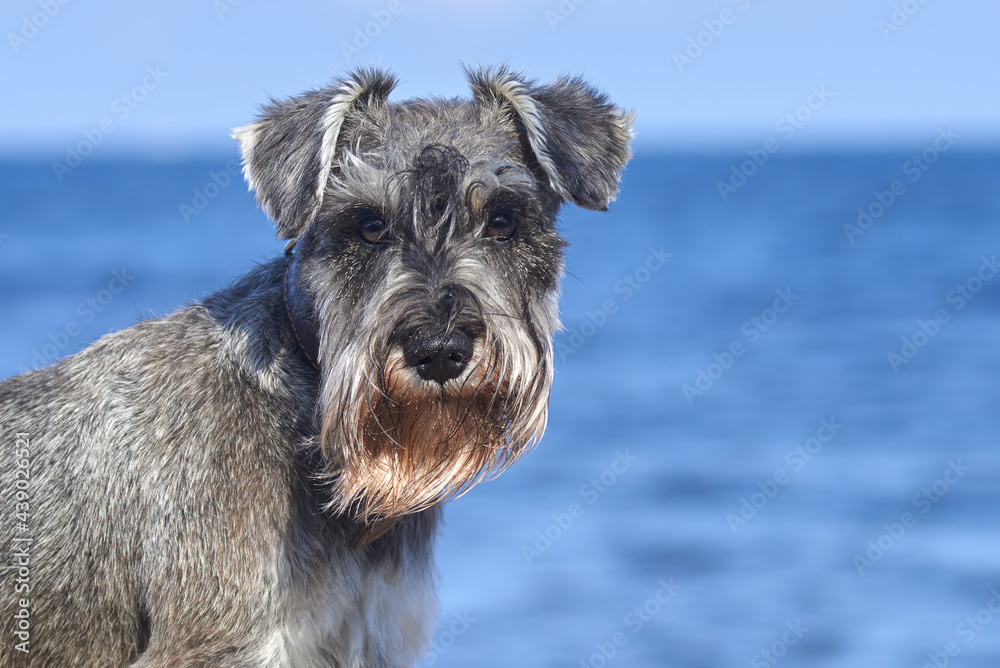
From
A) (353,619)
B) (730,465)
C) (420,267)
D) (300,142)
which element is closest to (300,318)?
(420,267)

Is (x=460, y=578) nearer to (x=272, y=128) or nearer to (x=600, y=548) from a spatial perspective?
(x=600, y=548)

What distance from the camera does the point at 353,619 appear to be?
4.12m

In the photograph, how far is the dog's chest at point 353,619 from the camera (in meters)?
3.95

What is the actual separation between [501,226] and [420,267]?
43cm

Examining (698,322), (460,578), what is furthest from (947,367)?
(460,578)

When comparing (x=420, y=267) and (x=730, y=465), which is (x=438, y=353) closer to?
(x=420, y=267)

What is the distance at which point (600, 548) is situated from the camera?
9.88 meters

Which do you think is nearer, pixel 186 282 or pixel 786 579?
pixel 786 579

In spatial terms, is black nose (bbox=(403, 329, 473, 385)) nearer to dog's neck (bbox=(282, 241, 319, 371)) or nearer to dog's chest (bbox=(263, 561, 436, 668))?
dog's neck (bbox=(282, 241, 319, 371))

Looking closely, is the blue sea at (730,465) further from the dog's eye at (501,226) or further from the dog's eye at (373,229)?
the dog's eye at (501,226)

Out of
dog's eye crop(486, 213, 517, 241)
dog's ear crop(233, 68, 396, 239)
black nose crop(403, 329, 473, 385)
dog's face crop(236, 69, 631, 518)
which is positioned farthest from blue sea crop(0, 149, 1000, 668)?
black nose crop(403, 329, 473, 385)

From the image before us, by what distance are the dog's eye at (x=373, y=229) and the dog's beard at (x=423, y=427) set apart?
510 mm

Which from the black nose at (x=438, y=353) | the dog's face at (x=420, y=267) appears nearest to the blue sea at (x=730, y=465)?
the dog's face at (x=420, y=267)

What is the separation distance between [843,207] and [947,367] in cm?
3189
